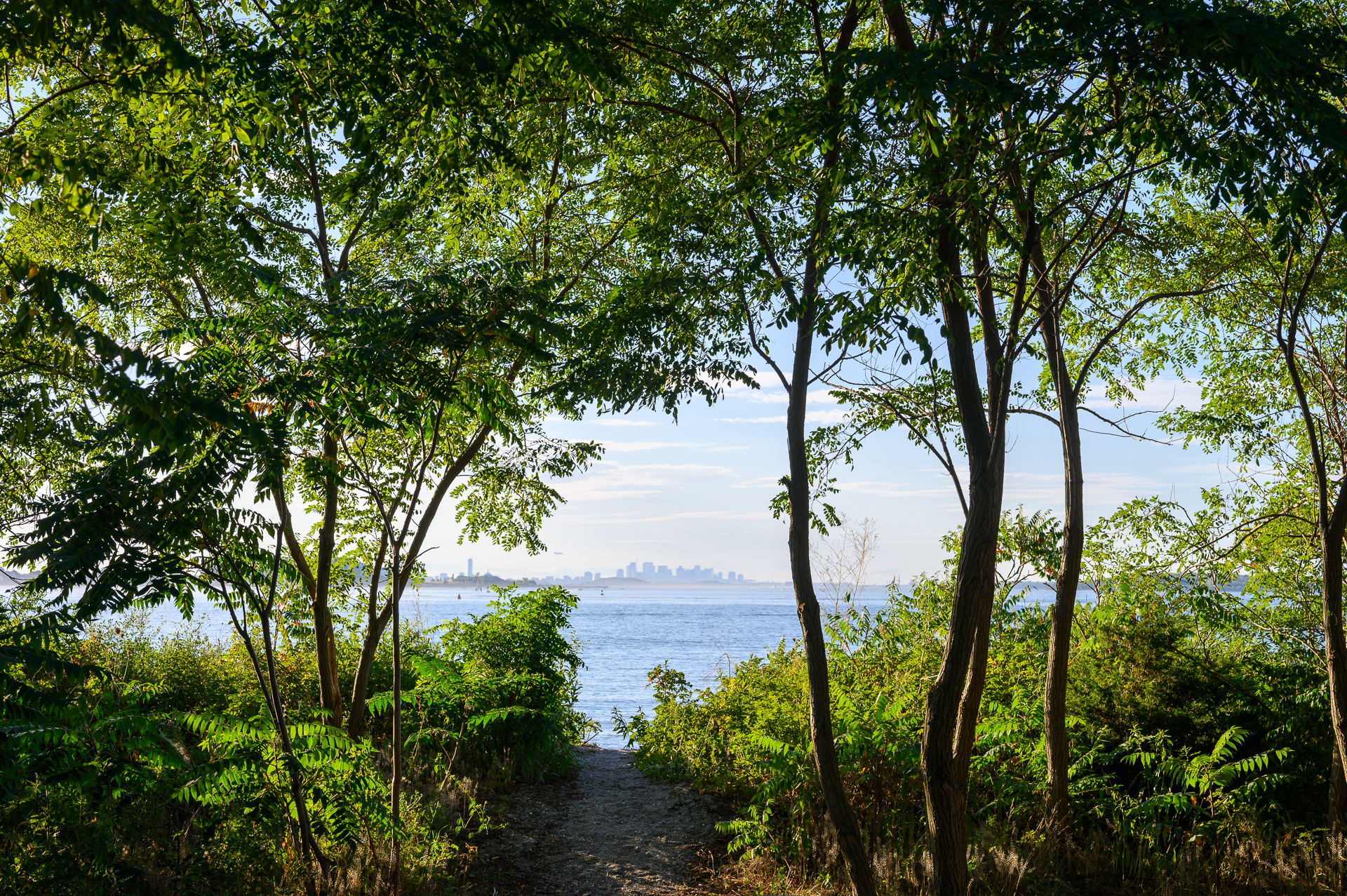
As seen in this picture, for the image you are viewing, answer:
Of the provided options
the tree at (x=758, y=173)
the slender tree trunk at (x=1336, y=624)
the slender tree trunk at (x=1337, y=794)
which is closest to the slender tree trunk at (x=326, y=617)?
the tree at (x=758, y=173)

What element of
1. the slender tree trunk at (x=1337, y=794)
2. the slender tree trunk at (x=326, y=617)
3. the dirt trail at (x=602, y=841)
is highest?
the slender tree trunk at (x=326, y=617)

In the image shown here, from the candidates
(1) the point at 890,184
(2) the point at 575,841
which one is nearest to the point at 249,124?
(1) the point at 890,184

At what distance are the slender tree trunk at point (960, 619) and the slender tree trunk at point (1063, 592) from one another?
5.74ft

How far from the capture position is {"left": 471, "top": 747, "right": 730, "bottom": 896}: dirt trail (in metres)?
5.96

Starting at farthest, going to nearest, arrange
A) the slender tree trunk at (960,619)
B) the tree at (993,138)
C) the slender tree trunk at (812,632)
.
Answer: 1. the slender tree trunk at (812,632)
2. the slender tree trunk at (960,619)
3. the tree at (993,138)

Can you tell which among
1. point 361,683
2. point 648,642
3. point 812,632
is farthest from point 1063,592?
point 648,642

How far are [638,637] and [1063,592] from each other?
39071mm

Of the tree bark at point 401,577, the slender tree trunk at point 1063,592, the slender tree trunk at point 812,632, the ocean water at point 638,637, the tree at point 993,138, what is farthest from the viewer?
the ocean water at point 638,637

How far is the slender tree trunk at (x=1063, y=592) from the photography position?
628 cm

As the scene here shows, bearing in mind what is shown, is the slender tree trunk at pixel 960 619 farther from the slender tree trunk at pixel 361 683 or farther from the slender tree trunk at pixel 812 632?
the slender tree trunk at pixel 361 683

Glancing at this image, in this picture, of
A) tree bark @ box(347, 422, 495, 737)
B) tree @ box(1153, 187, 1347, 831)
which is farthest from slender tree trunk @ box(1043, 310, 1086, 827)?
tree bark @ box(347, 422, 495, 737)

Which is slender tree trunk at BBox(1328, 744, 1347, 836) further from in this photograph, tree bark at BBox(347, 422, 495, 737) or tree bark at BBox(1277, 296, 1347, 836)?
tree bark at BBox(347, 422, 495, 737)

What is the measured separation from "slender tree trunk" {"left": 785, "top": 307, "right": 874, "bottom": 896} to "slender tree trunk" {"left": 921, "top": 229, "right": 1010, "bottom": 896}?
440 mm

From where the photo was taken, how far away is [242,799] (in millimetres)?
4641
